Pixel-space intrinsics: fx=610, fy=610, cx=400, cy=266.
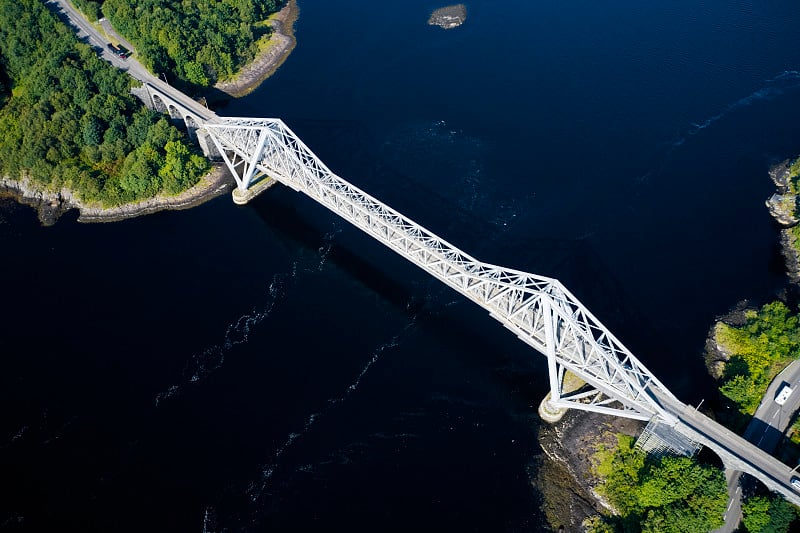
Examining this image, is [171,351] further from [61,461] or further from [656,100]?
[656,100]

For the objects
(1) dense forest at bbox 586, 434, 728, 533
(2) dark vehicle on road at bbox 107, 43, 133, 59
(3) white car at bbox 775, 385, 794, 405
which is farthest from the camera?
(2) dark vehicle on road at bbox 107, 43, 133, 59

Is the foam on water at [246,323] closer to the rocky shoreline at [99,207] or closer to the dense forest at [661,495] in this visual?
the rocky shoreline at [99,207]

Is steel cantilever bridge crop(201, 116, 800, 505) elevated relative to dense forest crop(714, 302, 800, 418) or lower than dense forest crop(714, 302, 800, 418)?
elevated

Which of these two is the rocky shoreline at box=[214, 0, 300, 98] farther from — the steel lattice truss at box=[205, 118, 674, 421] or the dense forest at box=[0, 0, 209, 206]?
the steel lattice truss at box=[205, 118, 674, 421]

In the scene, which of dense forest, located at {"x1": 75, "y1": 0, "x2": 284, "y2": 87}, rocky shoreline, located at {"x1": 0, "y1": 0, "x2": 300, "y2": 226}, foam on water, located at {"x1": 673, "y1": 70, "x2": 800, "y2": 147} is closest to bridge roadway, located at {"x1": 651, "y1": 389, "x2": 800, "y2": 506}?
foam on water, located at {"x1": 673, "y1": 70, "x2": 800, "y2": 147}

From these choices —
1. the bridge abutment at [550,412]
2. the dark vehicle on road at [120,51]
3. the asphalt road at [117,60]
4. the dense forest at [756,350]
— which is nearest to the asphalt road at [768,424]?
the dense forest at [756,350]

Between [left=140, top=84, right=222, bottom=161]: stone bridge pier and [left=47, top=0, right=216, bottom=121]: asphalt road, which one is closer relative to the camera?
[left=140, top=84, right=222, bottom=161]: stone bridge pier

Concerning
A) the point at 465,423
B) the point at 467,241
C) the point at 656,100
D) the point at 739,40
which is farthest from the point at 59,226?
the point at 739,40
